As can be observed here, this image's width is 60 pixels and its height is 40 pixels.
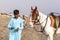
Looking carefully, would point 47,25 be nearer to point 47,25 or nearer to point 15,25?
point 47,25

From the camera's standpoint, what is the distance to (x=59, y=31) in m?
10.9

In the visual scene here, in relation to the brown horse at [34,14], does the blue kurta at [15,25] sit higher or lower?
lower

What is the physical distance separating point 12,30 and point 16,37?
328 mm

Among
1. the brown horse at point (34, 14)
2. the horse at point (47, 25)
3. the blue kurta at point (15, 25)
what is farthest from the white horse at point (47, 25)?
the blue kurta at point (15, 25)

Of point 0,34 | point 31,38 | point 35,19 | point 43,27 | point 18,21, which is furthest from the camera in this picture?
point 0,34

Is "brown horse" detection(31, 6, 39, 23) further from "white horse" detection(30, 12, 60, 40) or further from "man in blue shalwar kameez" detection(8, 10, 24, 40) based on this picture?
"man in blue shalwar kameez" detection(8, 10, 24, 40)

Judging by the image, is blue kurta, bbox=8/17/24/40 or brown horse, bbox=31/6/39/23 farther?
brown horse, bbox=31/6/39/23

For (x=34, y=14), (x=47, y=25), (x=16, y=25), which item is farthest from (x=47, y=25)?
(x=16, y=25)

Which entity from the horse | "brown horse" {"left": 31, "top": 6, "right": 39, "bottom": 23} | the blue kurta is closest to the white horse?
the horse

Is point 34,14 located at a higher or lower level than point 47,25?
higher

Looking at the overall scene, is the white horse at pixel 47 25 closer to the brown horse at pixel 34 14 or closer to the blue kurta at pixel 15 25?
the brown horse at pixel 34 14

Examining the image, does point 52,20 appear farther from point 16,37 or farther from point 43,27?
point 16,37

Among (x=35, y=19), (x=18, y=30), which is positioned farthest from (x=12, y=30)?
(x=35, y=19)

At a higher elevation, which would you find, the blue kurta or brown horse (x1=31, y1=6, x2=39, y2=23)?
brown horse (x1=31, y1=6, x2=39, y2=23)
